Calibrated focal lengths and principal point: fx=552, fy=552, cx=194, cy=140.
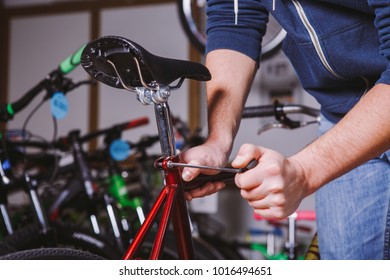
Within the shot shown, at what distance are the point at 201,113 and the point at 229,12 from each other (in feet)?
8.14

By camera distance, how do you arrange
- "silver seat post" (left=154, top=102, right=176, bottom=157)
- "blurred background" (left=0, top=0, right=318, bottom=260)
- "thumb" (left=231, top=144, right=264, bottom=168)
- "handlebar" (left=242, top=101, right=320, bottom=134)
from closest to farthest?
"thumb" (left=231, top=144, right=264, bottom=168) → "silver seat post" (left=154, top=102, right=176, bottom=157) → "handlebar" (left=242, top=101, right=320, bottom=134) → "blurred background" (left=0, top=0, right=318, bottom=260)

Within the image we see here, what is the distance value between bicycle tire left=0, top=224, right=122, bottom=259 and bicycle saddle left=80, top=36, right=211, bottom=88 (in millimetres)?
687

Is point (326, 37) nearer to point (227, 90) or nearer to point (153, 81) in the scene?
point (227, 90)

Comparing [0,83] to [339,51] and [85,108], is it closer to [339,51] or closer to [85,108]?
[85,108]

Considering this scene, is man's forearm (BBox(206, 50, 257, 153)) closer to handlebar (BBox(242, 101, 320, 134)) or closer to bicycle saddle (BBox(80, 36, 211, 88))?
bicycle saddle (BBox(80, 36, 211, 88))

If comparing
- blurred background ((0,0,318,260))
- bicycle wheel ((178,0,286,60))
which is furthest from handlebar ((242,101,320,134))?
blurred background ((0,0,318,260))

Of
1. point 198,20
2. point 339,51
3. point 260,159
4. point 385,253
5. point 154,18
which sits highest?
point 154,18

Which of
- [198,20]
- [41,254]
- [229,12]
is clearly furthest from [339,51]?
[198,20]

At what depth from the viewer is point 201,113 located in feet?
11.0

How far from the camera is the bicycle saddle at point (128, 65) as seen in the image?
59cm

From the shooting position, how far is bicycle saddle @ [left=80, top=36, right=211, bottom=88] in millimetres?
586

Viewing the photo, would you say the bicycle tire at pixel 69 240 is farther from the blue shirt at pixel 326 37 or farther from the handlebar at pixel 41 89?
the blue shirt at pixel 326 37

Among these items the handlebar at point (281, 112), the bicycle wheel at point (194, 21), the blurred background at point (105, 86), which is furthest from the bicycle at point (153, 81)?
the blurred background at point (105, 86)

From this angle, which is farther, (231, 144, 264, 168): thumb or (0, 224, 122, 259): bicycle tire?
(0, 224, 122, 259): bicycle tire
